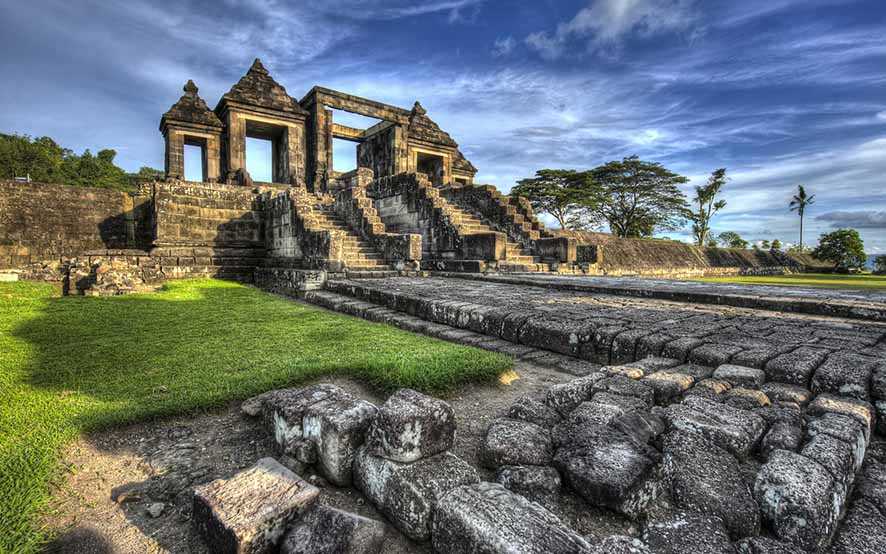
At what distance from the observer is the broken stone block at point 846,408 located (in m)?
1.92

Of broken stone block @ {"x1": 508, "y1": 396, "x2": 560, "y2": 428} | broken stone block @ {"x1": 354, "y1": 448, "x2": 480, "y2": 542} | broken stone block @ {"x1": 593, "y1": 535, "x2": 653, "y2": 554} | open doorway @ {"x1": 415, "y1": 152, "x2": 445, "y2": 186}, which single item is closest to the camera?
broken stone block @ {"x1": 593, "y1": 535, "x2": 653, "y2": 554}

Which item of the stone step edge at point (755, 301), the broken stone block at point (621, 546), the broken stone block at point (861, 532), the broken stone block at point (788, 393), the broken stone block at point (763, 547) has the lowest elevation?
the broken stone block at point (861, 532)

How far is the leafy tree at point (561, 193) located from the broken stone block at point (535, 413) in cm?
3218

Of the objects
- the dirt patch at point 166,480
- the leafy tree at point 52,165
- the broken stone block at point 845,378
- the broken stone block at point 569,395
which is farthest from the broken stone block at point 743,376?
the leafy tree at point 52,165

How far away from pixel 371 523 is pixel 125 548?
888 millimetres

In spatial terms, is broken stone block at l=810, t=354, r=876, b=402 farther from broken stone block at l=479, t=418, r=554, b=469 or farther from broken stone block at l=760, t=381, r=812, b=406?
broken stone block at l=479, t=418, r=554, b=469

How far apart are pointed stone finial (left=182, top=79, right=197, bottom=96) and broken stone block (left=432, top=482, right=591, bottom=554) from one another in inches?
821

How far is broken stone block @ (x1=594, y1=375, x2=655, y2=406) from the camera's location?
224 centimetres

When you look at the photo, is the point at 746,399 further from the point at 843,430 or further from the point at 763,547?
the point at 763,547

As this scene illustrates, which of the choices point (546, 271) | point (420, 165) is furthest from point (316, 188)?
point (546, 271)

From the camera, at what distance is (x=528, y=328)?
394 cm

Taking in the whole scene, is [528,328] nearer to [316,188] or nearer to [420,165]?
[316,188]

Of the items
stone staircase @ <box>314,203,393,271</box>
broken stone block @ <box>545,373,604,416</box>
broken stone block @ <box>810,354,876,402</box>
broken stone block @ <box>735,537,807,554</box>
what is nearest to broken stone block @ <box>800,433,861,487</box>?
broken stone block @ <box>735,537,807,554</box>

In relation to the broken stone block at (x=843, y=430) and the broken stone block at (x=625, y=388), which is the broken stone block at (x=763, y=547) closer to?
the broken stone block at (x=843, y=430)
